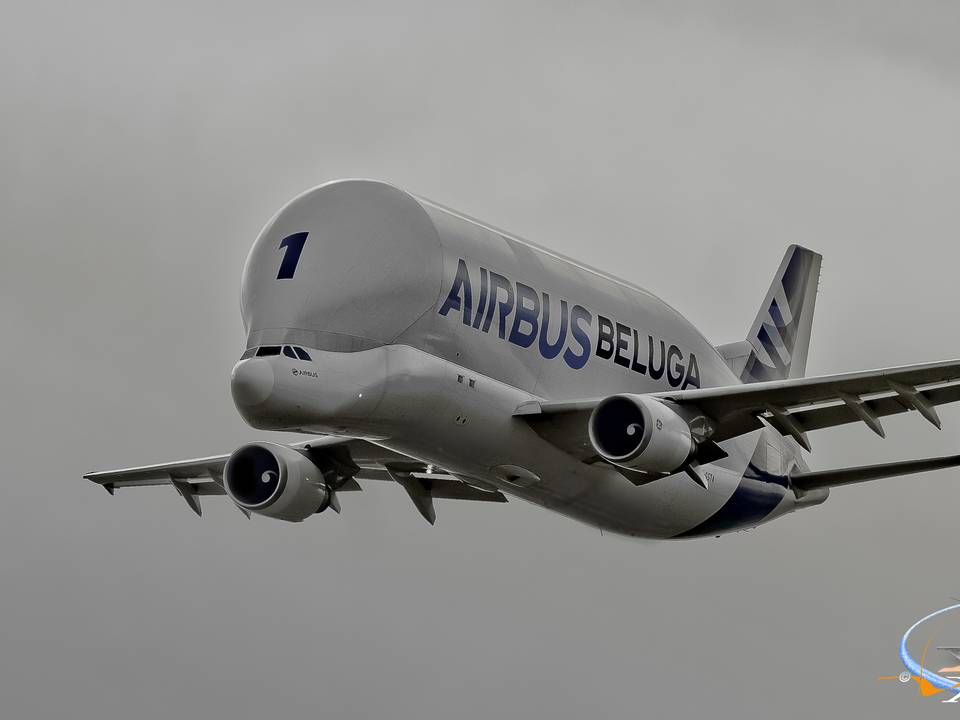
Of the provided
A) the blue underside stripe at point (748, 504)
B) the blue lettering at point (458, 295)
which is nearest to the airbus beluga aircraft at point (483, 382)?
the blue lettering at point (458, 295)

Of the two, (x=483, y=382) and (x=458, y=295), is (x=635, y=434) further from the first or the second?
(x=458, y=295)

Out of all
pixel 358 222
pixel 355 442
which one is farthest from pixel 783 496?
pixel 358 222

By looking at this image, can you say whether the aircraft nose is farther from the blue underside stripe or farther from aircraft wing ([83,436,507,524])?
the blue underside stripe

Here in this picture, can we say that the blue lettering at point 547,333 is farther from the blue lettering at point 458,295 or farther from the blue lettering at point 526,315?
the blue lettering at point 458,295

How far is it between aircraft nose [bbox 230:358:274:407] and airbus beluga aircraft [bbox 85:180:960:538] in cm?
4

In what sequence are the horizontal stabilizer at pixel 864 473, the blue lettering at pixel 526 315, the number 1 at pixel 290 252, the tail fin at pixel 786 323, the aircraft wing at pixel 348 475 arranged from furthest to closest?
the tail fin at pixel 786 323, the aircraft wing at pixel 348 475, the horizontal stabilizer at pixel 864 473, the blue lettering at pixel 526 315, the number 1 at pixel 290 252

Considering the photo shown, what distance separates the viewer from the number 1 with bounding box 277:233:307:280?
111 feet

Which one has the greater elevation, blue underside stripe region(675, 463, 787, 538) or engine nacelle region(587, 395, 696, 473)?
engine nacelle region(587, 395, 696, 473)

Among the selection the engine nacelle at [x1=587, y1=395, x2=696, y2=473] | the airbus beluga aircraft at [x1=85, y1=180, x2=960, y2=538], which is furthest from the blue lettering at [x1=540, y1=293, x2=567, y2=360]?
the engine nacelle at [x1=587, y1=395, x2=696, y2=473]

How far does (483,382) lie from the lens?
115 feet

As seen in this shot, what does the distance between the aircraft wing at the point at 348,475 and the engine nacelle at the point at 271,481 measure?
675 millimetres

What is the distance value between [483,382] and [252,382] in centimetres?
484

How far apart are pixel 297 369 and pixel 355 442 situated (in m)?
7.62

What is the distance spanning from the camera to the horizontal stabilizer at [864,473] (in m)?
37.8
